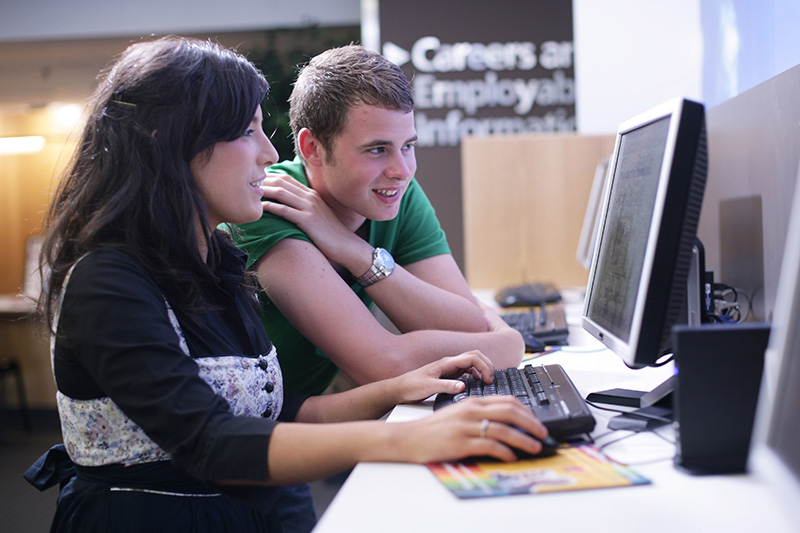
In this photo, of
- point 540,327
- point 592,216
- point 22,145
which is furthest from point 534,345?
point 22,145

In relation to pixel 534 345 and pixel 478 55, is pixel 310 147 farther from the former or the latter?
pixel 478 55

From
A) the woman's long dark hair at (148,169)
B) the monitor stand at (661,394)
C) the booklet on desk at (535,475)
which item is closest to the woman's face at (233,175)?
the woman's long dark hair at (148,169)

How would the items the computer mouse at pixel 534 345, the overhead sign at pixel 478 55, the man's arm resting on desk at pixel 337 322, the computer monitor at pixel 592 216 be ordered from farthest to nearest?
the overhead sign at pixel 478 55
the computer monitor at pixel 592 216
the computer mouse at pixel 534 345
the man's arm resting on desk at pixel 337 322

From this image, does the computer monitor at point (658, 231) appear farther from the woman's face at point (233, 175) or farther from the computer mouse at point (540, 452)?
the woman's face at point (233, 175)

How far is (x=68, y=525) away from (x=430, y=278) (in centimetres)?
96

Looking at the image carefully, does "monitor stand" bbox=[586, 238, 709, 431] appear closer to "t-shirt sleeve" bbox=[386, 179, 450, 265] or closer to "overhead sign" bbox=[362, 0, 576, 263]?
"t-shirt sleeve" bbox=[386, 179, 450, 265]

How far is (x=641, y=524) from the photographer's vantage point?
0.63m

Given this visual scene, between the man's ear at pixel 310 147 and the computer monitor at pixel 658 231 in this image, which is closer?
the computer monitor at pixel 658 231

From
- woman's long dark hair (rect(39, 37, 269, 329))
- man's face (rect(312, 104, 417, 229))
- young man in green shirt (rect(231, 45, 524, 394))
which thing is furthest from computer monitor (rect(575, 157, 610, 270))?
woman's long dark hair (rect(39, 37, 269, 329))

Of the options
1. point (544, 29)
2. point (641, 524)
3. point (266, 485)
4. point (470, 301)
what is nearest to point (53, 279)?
point (266, 485)

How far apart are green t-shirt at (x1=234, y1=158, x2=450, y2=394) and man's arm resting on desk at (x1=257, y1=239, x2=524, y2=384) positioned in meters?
0.02

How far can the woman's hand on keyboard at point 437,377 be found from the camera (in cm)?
106

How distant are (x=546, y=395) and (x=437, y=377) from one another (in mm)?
206

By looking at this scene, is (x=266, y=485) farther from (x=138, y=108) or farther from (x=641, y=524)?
(x=138, y=108)
